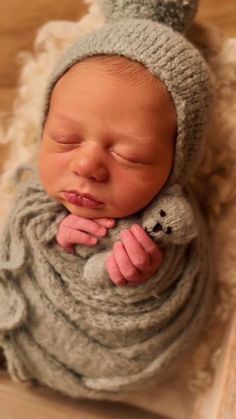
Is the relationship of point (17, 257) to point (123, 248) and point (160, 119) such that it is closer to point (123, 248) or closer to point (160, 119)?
point (123, 248)

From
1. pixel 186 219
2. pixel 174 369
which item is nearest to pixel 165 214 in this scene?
pixel 186 219

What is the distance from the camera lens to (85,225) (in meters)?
0.82

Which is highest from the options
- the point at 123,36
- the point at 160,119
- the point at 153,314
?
the point at 123,36

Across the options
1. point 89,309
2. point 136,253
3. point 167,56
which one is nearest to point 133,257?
point 136,253

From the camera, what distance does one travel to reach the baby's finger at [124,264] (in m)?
0.78

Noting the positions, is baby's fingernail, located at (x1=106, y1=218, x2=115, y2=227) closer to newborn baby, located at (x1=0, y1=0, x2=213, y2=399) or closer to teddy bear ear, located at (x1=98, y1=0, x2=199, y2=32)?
newborn baby, located at (x1=0, y1=0, x2=213, y2=399)

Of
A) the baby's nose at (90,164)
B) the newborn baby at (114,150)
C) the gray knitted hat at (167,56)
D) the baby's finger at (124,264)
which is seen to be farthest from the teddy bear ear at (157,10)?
the baby's finger at (124,264)

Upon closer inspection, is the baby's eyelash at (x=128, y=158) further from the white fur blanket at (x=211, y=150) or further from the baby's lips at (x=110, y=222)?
the white fur blanket at (x=211, y=150)

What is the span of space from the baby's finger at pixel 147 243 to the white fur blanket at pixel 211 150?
158 mm

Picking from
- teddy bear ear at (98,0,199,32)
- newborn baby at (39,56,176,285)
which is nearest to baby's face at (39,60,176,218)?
newborn baby at (39,56,176,285)

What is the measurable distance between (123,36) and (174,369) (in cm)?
46

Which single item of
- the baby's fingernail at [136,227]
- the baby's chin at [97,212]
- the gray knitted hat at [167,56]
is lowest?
the baby's fingernail at [136,227]

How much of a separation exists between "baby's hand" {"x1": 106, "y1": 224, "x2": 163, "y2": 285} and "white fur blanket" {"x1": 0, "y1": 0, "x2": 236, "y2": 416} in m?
0.16

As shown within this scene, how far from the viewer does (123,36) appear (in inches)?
31.8
